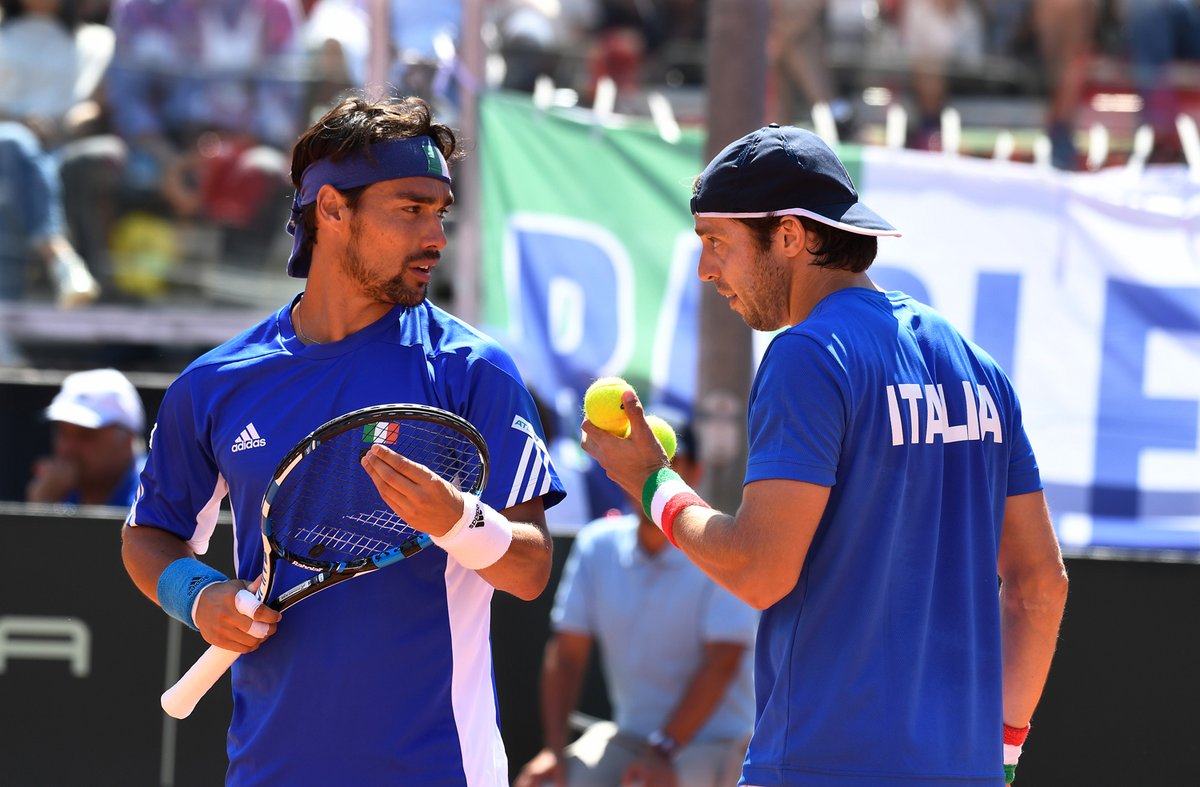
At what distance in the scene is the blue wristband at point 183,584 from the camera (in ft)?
9.33

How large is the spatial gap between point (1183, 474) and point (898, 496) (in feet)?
12.4

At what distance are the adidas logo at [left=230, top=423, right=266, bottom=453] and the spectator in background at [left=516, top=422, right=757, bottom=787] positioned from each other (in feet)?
9.41

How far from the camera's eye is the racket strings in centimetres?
275

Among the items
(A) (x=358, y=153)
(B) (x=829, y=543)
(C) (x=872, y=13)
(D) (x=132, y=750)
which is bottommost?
(D) (x=132, y=750)

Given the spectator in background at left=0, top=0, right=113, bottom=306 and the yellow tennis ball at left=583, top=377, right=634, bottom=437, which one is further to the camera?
the spectator in background at left=0, top=0, right=113, bottom=306

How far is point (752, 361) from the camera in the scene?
6.15 metres

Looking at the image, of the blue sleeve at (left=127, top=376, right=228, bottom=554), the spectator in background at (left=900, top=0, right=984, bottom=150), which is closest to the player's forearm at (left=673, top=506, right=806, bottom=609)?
the blue sleeve at (left=127, top=376, right=228, bottom=554)

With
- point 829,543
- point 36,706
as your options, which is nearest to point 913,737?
point 829,543

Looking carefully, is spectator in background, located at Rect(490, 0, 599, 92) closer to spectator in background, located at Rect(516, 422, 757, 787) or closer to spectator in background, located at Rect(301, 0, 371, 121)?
spectator in background, located at Rect(301, 0, 371, 121)

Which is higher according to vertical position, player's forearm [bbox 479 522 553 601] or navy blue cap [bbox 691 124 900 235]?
navy blue cap [bbox 691 124 900 235]

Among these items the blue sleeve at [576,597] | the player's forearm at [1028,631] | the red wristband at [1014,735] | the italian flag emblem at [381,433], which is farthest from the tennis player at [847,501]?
the blue sleeve at [576,597]

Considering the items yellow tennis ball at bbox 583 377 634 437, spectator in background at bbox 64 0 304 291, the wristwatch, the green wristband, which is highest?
spectator in background at bbox 64 0 304 291

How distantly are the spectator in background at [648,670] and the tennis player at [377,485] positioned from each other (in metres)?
2.56

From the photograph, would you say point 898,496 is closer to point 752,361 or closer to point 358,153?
point 358,153
